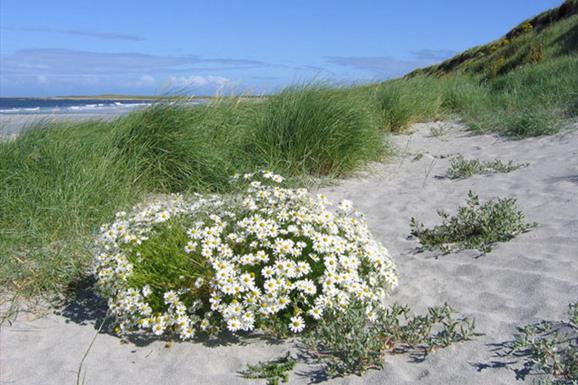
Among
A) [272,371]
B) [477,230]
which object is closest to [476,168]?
[477,230]

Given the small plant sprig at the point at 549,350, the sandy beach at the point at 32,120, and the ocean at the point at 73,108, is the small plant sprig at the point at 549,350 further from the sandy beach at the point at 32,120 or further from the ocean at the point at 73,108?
the sandy beach at the point at 32,120

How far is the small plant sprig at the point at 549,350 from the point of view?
90.5 inches

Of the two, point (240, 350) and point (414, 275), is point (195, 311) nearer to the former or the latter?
point (240, 350)

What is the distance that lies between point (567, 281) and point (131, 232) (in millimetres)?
2504

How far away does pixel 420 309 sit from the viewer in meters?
3.15

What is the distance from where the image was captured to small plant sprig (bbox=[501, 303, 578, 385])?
2.30 metres

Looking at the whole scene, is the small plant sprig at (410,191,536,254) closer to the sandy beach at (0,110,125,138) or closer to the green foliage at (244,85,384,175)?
the green foliage at (244,85,384,175)

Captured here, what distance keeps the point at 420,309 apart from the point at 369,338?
2.40 ft

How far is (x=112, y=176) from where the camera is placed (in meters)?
4.86

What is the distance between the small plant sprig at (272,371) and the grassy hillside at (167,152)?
167 cm

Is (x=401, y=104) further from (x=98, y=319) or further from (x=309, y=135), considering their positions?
(x=98, y=319)

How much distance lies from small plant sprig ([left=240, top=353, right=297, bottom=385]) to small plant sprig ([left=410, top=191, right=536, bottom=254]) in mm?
1759

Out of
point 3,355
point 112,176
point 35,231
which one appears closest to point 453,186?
point 112,176

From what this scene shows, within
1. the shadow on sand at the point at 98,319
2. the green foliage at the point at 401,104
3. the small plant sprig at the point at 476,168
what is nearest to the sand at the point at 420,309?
the shadow on sand at the point at 98,319
